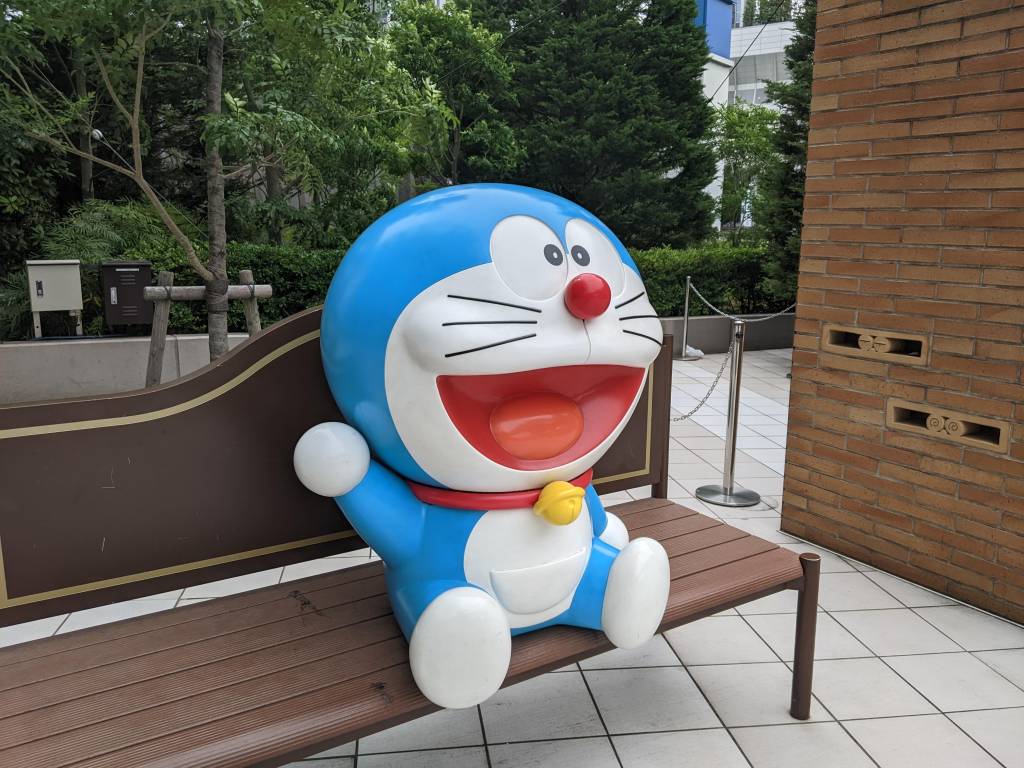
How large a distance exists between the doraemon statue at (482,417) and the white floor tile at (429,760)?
59 centimetres

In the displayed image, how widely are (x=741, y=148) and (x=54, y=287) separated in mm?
13756

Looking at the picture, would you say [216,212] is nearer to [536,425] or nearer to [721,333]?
[536,425]

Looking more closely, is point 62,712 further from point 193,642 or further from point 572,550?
point 572,550

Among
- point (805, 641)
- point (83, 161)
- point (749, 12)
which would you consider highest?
point (749, 12)

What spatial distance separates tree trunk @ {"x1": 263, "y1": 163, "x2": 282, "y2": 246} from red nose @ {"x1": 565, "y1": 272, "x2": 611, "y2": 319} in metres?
9.06

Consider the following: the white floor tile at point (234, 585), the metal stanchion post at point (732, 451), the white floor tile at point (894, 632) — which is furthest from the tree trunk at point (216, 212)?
the white floor tile at point (894, 632)

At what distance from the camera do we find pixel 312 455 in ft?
6.51

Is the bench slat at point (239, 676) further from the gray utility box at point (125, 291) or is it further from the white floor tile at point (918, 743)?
the gray utility box at point (125, 291)

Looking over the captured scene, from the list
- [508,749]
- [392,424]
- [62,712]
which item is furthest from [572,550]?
[62,712]

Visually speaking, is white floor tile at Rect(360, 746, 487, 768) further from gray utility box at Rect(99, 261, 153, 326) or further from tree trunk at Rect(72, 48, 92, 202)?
tree trunk at Rect(72, 48, 92, 202)

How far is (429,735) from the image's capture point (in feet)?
8.41

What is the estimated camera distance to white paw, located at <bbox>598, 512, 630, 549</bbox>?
246 cm

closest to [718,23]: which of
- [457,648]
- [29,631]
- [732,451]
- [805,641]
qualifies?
[732,451]

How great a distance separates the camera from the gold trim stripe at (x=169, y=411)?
6.57 feet
